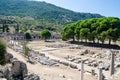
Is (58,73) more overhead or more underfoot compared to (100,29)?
more underfoot

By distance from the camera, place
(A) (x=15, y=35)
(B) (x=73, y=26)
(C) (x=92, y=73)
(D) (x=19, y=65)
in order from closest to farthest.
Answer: (D) (x=19, y=65) → (C) (x=92, y=73) → (B) (x=73, y=26) → (A) (x=15, y=35)

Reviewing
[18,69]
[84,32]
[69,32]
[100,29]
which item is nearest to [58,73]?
[18,69]

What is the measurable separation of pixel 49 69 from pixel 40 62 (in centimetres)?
618

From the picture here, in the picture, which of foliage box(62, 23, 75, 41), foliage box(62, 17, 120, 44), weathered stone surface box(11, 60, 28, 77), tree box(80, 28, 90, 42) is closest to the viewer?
weathered stone surface box(11, 60, 28, 77)

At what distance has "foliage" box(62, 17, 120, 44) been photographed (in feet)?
218

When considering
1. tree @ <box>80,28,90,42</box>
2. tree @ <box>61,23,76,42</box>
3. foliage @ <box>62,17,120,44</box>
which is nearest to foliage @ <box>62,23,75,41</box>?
tree @ <box>61,23,76,42</box>

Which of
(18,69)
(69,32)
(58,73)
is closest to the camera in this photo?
(18,69)

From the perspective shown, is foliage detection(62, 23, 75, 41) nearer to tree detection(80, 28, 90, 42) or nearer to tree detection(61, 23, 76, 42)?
tree detection(61, 23, 76, 42)

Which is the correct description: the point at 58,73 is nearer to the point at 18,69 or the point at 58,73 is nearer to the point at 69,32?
the point at 18,69

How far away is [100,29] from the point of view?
70.0m

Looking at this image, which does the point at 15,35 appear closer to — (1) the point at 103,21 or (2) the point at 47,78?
(1) the point at 103,21

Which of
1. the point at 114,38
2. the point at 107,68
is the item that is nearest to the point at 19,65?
the point at 107,68

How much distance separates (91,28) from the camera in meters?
73.7

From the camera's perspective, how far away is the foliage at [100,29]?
66.3 metres
